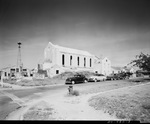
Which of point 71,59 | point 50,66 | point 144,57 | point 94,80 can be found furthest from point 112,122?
point 71,59

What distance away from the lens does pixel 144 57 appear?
81.3 feet

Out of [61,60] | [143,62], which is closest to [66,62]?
[61,60]

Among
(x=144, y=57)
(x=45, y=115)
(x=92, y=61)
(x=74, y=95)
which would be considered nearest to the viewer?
(x=45, y=115)

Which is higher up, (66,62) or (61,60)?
(61,60)

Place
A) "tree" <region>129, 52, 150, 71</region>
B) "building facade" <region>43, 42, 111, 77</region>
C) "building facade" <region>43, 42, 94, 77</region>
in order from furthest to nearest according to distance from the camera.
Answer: "building facade" <region>43, 42, 111, 77</region>, "building facade" <region>43, 42, 94, 77</region>, "tree" <region>129, 52, 150, 71</region>

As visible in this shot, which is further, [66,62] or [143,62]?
[66,62]

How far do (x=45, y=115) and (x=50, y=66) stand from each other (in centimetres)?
3467

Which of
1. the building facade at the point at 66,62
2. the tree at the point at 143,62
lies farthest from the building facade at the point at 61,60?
the tree at the point at 143,62

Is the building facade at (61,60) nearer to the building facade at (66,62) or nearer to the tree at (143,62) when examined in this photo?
the building facade at (66,62)

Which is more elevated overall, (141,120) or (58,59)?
(58,59)

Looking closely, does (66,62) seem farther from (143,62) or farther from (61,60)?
(143,62)

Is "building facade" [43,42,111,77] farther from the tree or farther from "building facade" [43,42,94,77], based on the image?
the tree

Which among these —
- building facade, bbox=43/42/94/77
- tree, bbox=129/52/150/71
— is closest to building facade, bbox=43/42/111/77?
building facade, bbox=43/42/94/77

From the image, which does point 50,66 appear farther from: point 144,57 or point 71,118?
point 71,118
